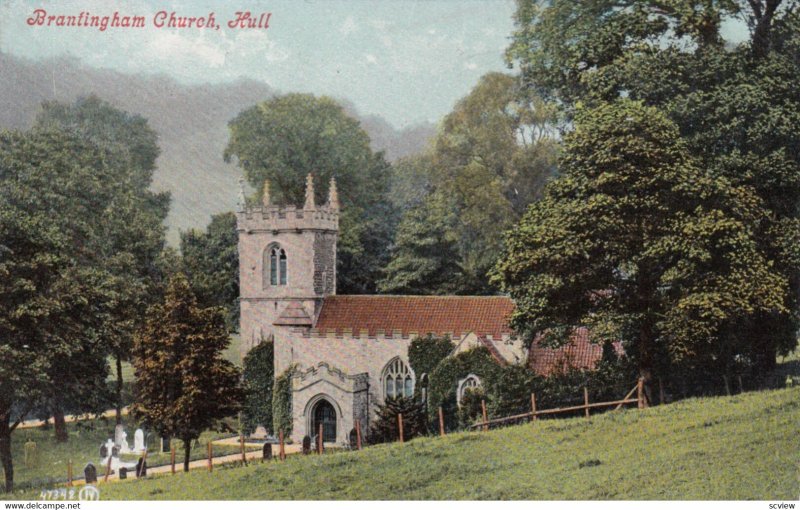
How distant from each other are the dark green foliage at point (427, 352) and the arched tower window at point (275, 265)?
5.95 metres

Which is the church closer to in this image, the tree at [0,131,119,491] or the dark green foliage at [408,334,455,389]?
the dark green foliage at [408,334,455,389]

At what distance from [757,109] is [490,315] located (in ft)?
34.9

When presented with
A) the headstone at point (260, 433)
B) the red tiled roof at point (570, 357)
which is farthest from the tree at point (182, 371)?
the red tiled roof at point (570, 357)

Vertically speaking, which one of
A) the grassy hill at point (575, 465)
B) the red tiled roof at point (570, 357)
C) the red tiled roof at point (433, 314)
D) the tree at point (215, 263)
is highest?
the tree at point (215, 263)

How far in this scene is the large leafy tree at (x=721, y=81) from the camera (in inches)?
979

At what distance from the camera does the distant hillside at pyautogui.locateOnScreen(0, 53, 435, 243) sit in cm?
2372

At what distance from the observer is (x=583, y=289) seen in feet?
83.7

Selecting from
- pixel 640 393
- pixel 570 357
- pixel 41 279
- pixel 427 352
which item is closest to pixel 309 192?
pixel 427 352

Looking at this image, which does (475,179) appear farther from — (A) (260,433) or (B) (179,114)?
(A) (260,433)

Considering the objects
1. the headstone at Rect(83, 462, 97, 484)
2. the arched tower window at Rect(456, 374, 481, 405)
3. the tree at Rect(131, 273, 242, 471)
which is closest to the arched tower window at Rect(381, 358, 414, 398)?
the arched tower window at Rect(456, 374, 481, 405)

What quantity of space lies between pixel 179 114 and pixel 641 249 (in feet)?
40.4

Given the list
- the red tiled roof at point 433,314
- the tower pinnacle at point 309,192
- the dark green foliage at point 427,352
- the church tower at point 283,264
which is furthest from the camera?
the church tower at point 283,264

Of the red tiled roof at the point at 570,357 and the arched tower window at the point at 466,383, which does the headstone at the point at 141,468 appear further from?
the red tiled roof at the point at 570,357
